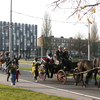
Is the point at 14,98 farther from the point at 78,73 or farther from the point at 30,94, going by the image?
the point at 78,73

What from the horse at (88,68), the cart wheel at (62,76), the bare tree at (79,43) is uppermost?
the bare tree at (79,43)

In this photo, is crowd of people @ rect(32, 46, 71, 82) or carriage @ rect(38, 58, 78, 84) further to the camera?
crowd of people @ rect(32, 46, 71, 82)

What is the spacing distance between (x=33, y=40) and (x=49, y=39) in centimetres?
3566

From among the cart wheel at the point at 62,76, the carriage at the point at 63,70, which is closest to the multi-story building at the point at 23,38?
Result: the carriage at the point at 63,70

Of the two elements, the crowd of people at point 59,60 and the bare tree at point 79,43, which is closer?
the crowd of people at point 59,60

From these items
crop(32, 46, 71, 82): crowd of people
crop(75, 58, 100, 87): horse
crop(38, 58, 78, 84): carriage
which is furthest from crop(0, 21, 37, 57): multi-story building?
crop(75, 58, 100, 87): horse

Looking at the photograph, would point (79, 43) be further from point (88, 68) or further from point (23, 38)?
point (23, 38)

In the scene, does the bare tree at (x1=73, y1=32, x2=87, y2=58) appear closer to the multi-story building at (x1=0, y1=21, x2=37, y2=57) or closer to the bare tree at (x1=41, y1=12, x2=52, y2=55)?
the bare tree at (x1=41, y1=12, x2=52, y2=55)

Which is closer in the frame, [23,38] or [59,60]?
[59,60]

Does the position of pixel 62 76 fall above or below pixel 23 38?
below

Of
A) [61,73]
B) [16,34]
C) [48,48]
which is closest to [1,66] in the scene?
[61,73]

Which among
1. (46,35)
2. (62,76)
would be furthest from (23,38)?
(62,76)

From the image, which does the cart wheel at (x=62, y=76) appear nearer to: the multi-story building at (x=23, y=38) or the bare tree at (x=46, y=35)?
the bare tree at (x=46, y=35)

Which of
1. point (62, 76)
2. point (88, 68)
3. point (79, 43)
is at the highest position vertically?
point (79, 43)
